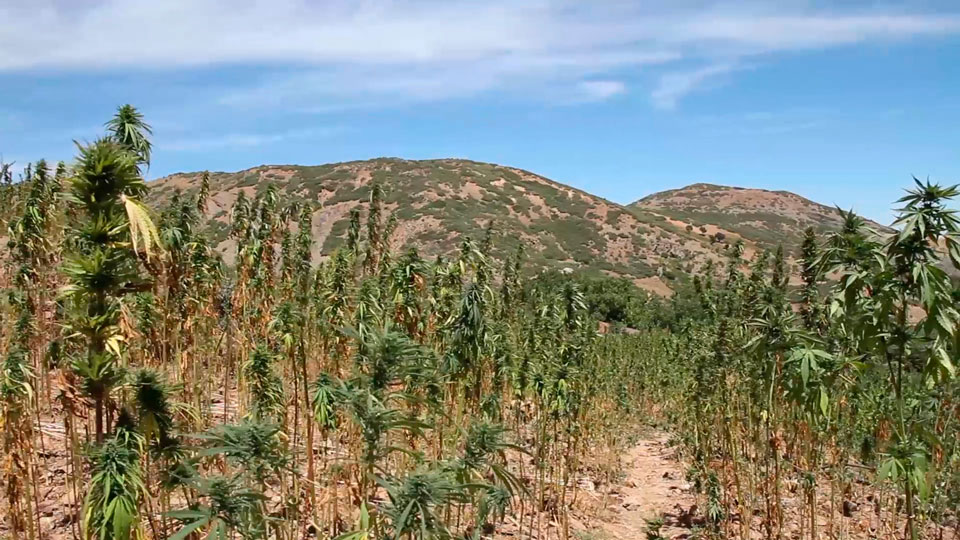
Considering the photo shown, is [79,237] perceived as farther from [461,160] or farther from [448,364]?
[461,160]

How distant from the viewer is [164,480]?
5941mm

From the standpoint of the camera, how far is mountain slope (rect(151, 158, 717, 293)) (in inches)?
2542

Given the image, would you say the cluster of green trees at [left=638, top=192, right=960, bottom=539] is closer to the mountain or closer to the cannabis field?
the cannabis field

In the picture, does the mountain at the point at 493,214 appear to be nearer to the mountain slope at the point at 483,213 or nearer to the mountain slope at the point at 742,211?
the mountain slope at the point at 483,213

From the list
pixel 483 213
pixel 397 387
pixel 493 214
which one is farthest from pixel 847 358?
pixel 493 214

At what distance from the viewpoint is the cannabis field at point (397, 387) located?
4.90 meters

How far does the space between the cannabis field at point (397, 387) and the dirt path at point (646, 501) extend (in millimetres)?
290

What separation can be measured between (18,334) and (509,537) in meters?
8.06

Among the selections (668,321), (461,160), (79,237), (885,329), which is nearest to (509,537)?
(885,329)

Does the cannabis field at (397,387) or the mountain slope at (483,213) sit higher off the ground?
the mountain slope at (483,213)

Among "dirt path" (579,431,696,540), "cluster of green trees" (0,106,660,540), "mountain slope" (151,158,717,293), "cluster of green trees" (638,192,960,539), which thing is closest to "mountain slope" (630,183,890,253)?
"mountain slope" (151,158,717,293)

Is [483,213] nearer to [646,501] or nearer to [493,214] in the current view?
[493,214]

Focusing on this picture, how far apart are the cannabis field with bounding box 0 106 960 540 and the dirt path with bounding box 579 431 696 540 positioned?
0.29 meters

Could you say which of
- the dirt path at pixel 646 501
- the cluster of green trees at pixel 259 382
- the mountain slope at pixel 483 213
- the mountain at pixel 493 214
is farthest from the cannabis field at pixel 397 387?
the mountain slope at pixel 483 213
